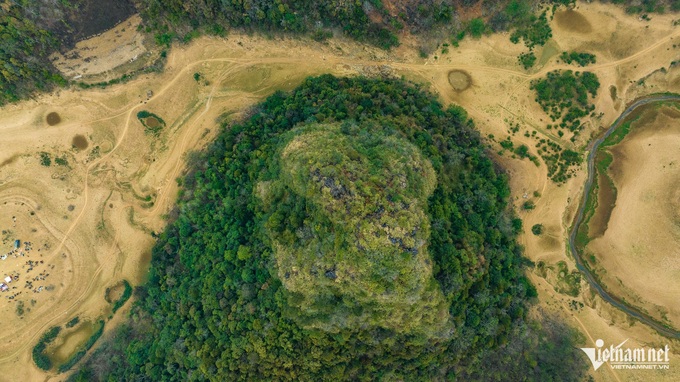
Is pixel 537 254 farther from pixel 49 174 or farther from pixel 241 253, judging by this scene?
pixel 49 174

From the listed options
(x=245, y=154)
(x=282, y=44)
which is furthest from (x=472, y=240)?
(x=282, y=44)

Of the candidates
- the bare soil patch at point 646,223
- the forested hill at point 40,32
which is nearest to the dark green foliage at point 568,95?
the bare soil patch at point 646,223

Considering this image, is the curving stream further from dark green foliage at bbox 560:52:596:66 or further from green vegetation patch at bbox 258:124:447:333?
green vegetation patch at bbox 258:124:447:333

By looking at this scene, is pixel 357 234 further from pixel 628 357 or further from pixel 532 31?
pixel 628 357

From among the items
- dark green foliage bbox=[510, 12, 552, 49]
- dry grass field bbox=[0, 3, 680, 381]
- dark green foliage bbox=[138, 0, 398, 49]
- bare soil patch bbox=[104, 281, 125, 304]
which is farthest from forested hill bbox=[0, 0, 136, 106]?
dark green foliage bbox=[510, 12, 552, 49]

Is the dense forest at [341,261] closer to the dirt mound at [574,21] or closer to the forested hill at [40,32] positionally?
the dirt mound at [574,21]

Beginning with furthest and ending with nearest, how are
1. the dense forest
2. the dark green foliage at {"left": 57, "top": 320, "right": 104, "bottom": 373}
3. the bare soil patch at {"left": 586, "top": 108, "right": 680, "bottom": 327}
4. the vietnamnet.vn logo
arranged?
1. the dark green foliage at {"left": 57, "top": 320, "right": 104, "bottom": 373}
2. the bare soil patch at {"left": 586, "top": 108, "right": 680, "bottom": 327}
3. the vietnamnet.vn logo
4. the dense forest
